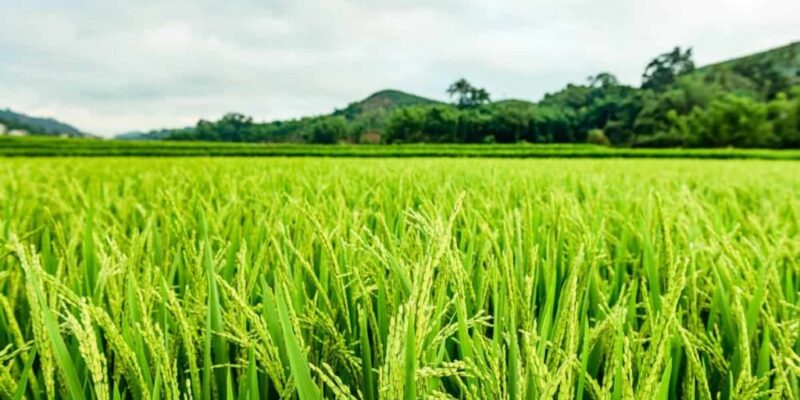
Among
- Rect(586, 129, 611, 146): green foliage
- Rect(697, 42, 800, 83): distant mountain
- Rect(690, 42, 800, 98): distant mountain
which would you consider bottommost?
Rect(586, 129, 611, 146): green foliage

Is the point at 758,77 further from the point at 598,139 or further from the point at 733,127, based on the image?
the point at 598,139

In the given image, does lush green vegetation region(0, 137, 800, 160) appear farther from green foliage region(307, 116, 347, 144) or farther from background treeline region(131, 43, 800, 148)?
green foliage region(307, 116, 347, 144)

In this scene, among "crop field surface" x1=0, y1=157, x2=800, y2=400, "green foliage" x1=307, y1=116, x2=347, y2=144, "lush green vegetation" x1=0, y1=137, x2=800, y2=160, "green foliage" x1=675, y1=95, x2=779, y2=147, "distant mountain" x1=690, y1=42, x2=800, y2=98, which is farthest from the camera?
"green foliage" x1=307, y1=116, x2=347, y2=144

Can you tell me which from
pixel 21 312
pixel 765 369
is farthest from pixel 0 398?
pixel 765 369

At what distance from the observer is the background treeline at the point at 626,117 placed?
2479 inches

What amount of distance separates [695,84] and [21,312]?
90.6 m

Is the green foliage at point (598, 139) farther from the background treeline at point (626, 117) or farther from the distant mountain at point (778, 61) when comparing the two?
the distant mountain at point (778, 61)

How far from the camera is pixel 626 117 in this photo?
8088 centimetres

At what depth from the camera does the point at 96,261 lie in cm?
117

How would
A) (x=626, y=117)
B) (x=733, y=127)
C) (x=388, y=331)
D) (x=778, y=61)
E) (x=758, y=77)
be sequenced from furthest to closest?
(x=778, y=61) → (x=758, y=77) → (x=626, y=117) → (x=733, y=127) → (x=388, y=331)

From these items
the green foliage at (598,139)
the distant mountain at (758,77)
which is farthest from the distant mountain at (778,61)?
the green foliage at (598,139)

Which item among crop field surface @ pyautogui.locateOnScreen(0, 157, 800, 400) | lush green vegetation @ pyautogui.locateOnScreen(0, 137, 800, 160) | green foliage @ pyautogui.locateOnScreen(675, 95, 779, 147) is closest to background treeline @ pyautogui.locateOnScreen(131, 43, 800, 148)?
green foliage @ pyautogui.locateOnScreen(675, 95, 779, 147)

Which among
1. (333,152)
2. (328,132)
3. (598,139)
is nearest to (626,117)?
(598,139)

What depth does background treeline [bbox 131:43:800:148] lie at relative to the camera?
62969mm
